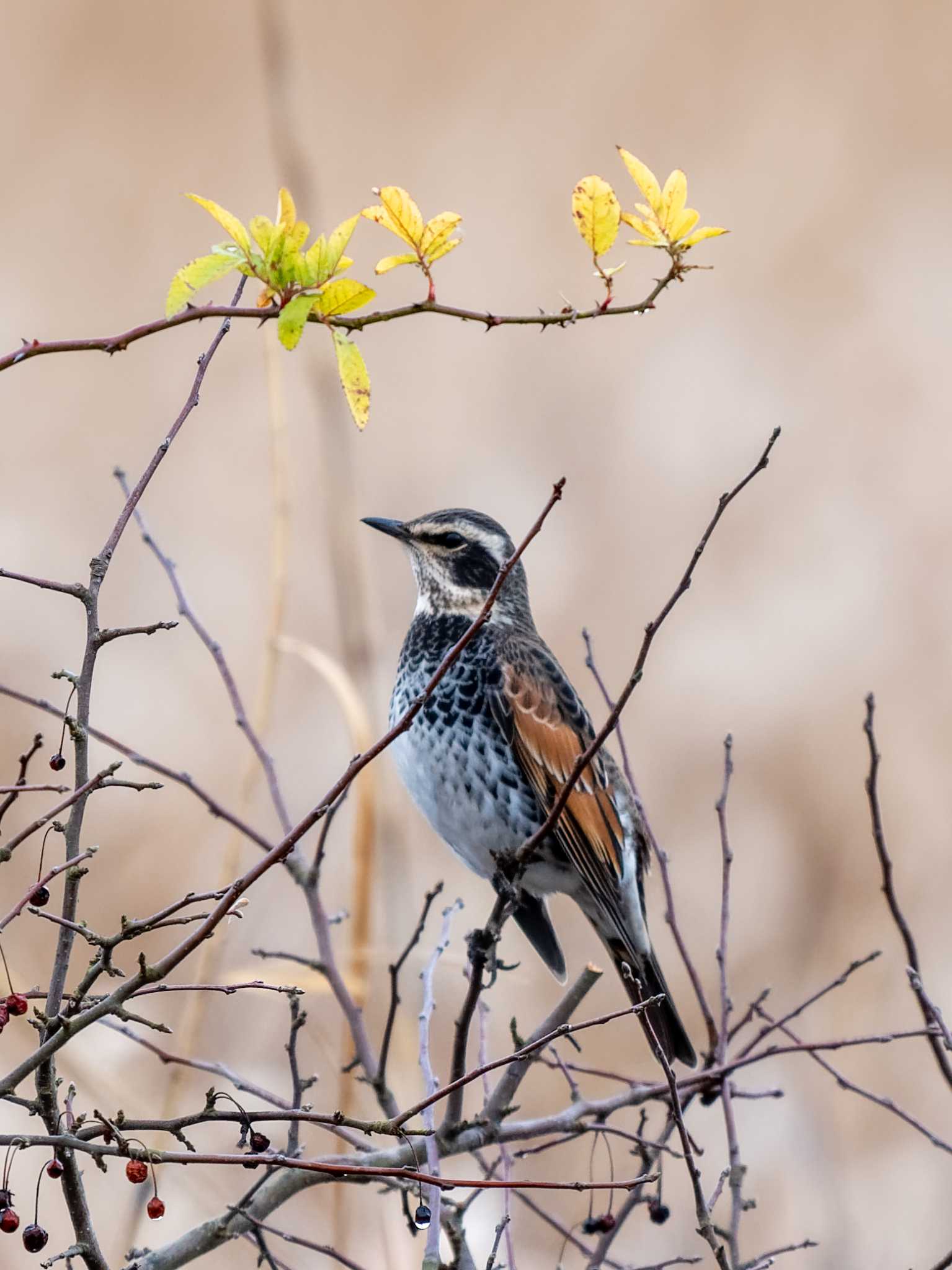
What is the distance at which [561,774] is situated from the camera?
3422 millimetres

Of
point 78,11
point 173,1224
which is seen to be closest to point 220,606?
point 173,1224

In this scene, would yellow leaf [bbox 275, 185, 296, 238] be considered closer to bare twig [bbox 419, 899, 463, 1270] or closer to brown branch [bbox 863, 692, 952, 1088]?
bare twig [bbox 419, 899, 463, 1270]

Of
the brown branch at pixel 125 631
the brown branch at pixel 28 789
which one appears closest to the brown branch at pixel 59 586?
the brown branch at pixel 125 631

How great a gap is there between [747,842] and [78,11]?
4.97m

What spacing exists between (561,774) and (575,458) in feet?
12.5

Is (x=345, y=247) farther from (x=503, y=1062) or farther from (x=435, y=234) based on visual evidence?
(x=503, y=1062)

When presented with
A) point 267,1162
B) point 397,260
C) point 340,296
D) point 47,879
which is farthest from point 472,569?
point 267,1162

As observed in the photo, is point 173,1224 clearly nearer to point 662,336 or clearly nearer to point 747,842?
point 747,842

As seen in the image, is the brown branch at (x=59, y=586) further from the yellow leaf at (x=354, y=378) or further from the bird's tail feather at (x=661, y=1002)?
the bird's tail feather at (x=661, y=1002)

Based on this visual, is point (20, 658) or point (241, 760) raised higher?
point (20, 658)

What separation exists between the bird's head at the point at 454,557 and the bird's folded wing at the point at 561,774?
348 mm

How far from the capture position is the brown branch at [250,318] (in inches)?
61.9

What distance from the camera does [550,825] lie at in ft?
7.17

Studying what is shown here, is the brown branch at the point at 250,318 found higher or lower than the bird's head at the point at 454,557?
lower
